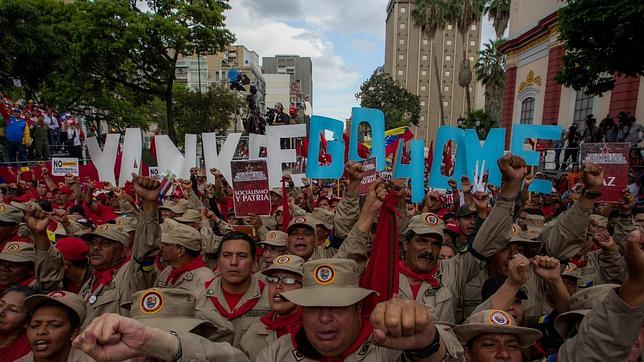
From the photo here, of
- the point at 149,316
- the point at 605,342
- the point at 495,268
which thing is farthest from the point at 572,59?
the point at 149,316

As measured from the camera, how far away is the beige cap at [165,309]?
2.10m

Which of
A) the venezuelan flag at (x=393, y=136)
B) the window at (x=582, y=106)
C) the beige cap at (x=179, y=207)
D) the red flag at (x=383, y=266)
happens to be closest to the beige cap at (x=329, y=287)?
the red flag at (x=383, y=266)

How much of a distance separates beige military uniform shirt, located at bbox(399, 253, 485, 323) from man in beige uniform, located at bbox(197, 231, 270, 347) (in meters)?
1.09

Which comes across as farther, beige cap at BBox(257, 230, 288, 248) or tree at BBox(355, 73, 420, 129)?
tree at BBox(355, 73, 420, 129)

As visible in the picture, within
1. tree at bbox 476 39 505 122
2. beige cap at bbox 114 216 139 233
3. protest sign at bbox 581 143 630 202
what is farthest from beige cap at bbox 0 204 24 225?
tree at bbox 476 39 505 122

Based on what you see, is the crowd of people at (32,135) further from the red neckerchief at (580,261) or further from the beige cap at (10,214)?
the red neckerchief at (580,261)

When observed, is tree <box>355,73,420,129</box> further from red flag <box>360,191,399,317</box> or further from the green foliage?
red flag <box>360,191,399,317</box>

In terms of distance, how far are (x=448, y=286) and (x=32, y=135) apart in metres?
15.5

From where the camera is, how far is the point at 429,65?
90.3 metres

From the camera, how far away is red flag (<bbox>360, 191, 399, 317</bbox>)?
2.38 m

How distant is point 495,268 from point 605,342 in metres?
1.52

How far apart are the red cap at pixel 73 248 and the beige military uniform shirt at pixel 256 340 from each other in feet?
5.86

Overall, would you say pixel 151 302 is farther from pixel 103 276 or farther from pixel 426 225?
pixel 426 225

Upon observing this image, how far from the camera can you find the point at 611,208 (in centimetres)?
496
